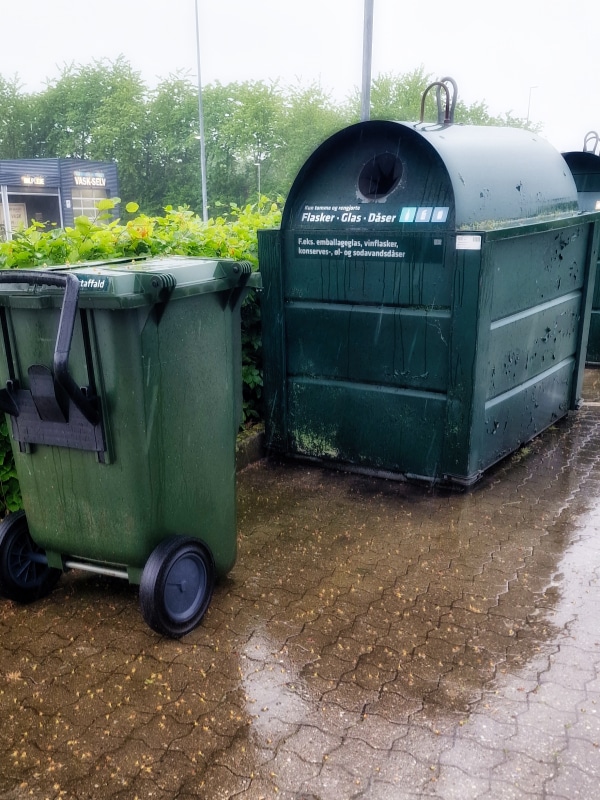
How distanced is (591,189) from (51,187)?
3307 cm

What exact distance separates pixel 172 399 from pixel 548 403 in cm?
370

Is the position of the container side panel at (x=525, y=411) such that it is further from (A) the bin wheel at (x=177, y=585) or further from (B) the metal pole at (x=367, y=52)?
(B) the metal pole at (x=367, y=52)

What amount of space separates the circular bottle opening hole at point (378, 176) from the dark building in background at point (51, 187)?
31965 millimetres

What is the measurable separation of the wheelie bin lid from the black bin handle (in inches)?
2.2

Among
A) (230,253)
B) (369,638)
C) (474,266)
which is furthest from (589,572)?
(230,253)

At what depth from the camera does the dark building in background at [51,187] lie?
3484 cm

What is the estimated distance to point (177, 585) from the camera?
118 inches

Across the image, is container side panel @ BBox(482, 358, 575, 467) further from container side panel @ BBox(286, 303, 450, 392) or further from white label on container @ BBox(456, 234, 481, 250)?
white label on container @ BBox(456, 234, 481, 250)

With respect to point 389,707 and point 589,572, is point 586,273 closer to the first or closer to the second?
point 589,572

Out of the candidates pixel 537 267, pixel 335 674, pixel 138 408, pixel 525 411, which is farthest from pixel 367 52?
pixel 335 674

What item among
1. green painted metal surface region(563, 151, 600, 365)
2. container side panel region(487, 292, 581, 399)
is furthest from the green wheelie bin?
green painted metal surface region(563, 151, 600, 365)

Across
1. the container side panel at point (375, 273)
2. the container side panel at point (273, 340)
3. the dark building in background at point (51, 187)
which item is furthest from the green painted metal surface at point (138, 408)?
the dark building in background at point (51, 187)

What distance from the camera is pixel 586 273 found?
592cm

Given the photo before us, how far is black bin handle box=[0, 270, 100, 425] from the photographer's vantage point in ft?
8.28
